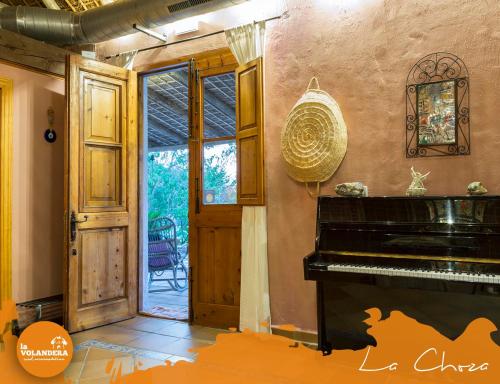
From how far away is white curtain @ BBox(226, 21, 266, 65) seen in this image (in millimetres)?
3424

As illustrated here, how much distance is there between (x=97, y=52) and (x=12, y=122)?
1216mm

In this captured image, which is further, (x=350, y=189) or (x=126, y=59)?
(x=126, y=59)

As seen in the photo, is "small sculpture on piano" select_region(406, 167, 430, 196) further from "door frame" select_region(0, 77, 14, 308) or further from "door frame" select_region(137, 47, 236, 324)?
"door frame" select_region(0, 77, 14, 308)

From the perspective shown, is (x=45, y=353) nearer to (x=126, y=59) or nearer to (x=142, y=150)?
(x=142, y=150)

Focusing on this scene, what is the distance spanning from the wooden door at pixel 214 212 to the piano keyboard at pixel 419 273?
4.68 feet

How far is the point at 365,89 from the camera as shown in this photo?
3088 mm

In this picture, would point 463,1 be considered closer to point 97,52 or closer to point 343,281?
point 343,281

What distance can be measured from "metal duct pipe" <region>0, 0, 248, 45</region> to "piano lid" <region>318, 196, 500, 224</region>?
1837mm

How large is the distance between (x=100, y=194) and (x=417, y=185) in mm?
2749

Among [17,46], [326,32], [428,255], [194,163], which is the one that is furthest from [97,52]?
[428,255]
